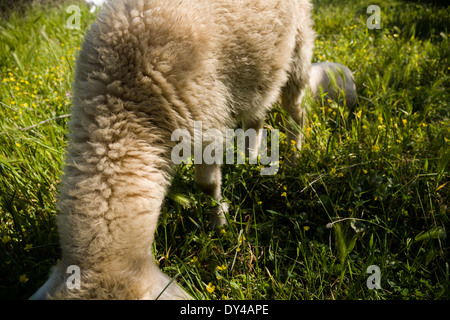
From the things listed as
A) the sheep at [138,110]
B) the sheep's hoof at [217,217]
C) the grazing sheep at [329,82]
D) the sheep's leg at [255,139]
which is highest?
the sheep at [138,110]

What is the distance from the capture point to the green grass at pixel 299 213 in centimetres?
195

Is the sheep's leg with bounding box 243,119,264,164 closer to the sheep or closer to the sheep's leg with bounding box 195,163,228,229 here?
the sheep's leg with bounding box 195,163,228,229

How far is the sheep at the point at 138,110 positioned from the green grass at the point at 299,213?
0.61 meters

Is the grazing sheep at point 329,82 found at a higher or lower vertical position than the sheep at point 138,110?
lower

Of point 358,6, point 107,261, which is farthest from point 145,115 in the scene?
point 358,6

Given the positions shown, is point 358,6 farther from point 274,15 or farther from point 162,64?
point 162,64

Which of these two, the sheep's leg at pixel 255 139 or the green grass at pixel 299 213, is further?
the sheep's leg at pixel 255 139

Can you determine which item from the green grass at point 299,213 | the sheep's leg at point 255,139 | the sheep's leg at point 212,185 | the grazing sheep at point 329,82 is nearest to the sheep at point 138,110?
the sheep's leg at point 212,185

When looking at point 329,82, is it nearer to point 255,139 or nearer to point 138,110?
point 255,139

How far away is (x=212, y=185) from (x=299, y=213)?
623 mm

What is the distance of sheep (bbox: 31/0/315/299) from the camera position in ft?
4.40

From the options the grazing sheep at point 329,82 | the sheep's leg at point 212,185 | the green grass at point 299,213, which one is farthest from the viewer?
the grazing sheep at point 329,82

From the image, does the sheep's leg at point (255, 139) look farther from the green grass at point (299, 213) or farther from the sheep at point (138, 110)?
the sheep at point (138, 110)

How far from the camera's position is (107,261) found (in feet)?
4.28
